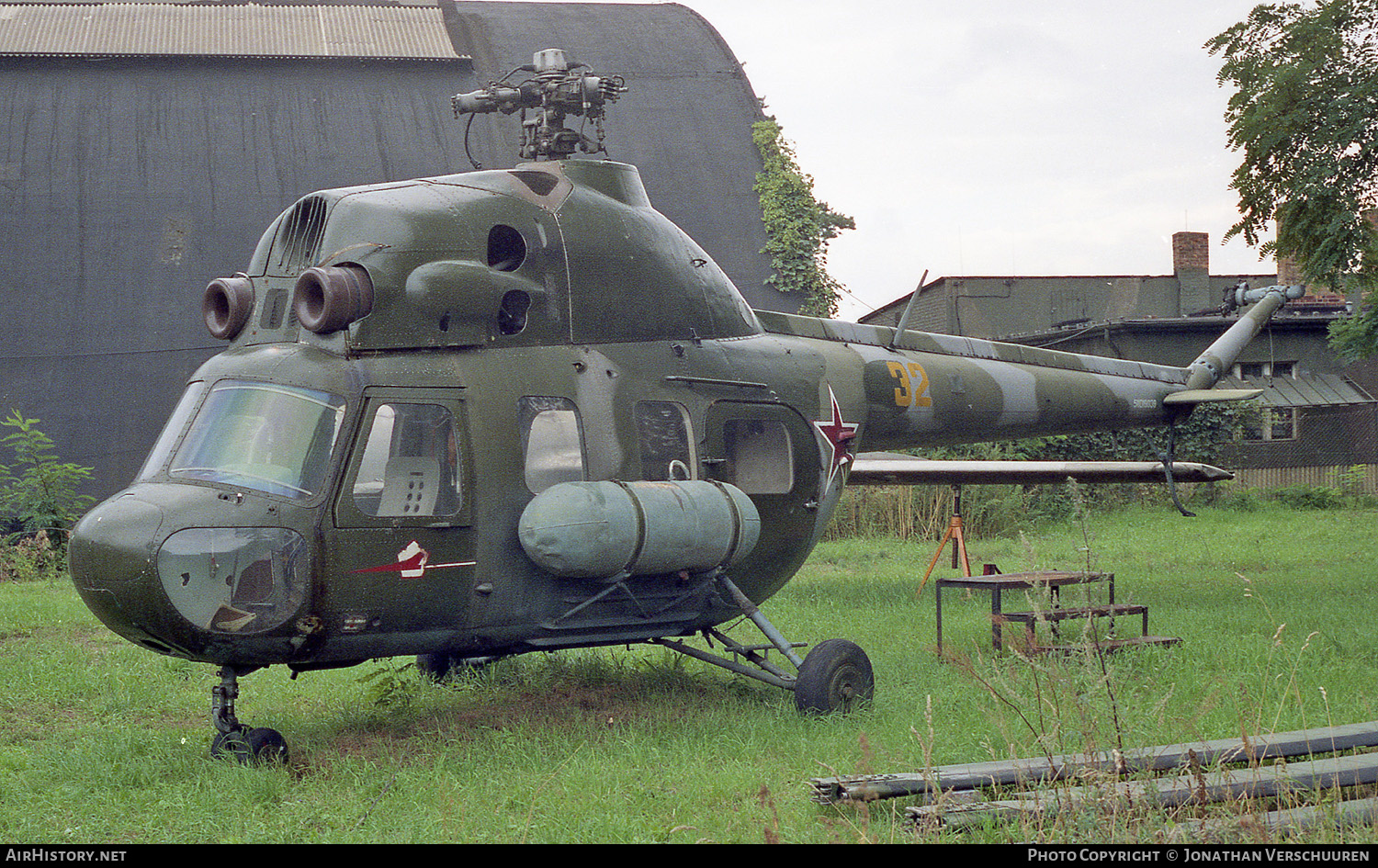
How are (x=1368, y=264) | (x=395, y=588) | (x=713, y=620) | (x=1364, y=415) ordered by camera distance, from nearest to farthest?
1. (x=395, y=588)
2. (x=713, y=620)
3. (x=1368, y=264)
4. (x=1364, y=415)

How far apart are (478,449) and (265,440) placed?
3.77 feet

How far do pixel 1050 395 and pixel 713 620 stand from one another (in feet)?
15.2

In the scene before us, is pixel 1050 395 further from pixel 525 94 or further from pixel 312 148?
pixel 312 148

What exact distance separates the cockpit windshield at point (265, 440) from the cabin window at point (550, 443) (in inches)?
44.8

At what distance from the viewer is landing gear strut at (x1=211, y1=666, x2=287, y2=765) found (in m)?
6.54

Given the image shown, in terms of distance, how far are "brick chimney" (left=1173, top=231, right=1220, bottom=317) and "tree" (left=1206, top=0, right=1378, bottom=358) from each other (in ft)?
84.7

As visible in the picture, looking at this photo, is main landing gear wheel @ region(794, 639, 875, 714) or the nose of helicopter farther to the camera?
main landing gear wheel @ region(794, 639, 875, 714)

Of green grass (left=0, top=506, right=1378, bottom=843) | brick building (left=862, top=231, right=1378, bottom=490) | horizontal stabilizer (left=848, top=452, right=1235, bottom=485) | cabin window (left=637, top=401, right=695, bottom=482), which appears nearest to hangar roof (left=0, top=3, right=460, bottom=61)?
green grass (left=0, top=506, right=1378, bottom=843)

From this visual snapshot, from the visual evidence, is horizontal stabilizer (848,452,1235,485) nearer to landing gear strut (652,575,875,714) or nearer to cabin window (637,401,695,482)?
landing gear strut (652,575,875,714)

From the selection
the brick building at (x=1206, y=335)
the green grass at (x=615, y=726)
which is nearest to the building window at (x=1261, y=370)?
the brick building at (x=1206, y=335)

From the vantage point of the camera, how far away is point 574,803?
5.68 meters

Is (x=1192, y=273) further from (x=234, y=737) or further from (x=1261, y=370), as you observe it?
(x=234, y=737)

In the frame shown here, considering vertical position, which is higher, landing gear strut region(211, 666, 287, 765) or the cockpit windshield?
the cockpit windshield

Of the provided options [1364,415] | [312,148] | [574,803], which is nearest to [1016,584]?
[574,803]
